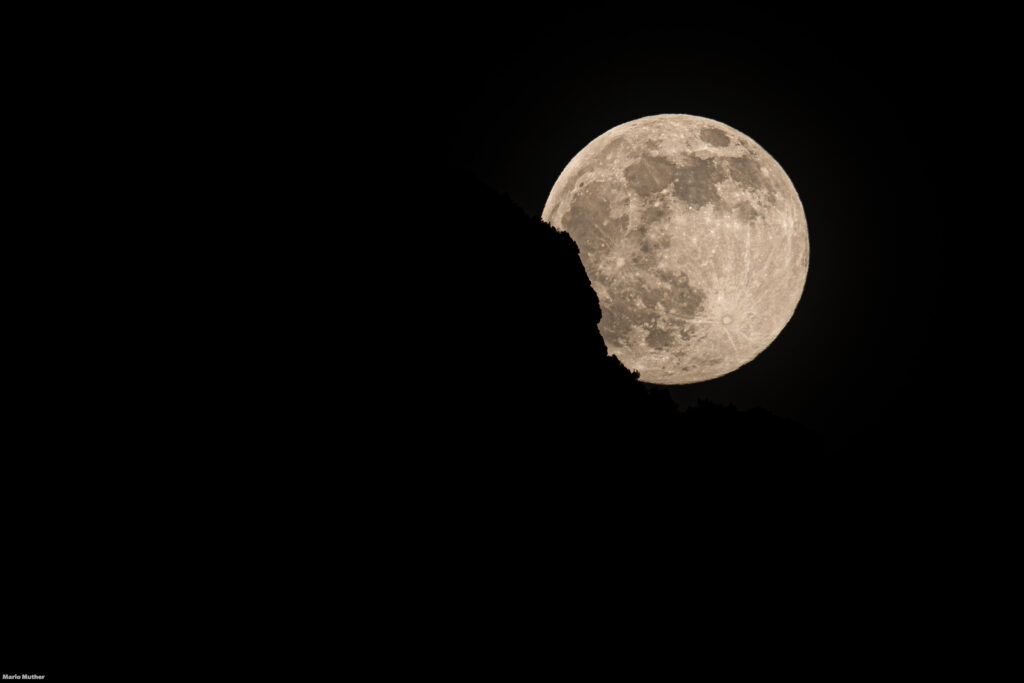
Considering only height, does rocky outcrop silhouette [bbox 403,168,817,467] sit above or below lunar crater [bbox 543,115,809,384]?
below

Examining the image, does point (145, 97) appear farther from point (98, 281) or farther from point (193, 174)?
point (98, 281)

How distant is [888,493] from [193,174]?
980 cm

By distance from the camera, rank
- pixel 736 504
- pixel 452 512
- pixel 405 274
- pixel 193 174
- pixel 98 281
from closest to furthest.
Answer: pixel 98 281, pixel 452 512, pixel 193 174, pixel 405 274, pixel 736 504

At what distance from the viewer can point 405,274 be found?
5539 millimetres

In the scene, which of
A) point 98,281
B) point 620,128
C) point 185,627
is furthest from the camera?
point 620,128

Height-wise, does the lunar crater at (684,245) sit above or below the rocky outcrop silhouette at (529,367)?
above

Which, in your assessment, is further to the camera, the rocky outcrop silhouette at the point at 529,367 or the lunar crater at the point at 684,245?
the lunar crater at the point at 684,245

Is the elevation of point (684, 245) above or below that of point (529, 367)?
above

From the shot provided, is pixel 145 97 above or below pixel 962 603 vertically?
above

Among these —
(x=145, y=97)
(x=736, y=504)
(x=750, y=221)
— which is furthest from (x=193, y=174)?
(x=750, y=221)

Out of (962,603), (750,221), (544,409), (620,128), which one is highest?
(620,128)

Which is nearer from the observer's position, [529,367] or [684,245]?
[529,367]

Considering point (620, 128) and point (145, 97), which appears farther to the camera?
point (620, 128)

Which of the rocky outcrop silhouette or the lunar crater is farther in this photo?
the lunar crater
